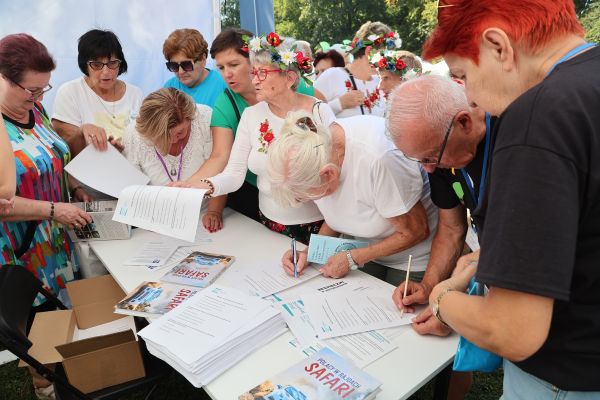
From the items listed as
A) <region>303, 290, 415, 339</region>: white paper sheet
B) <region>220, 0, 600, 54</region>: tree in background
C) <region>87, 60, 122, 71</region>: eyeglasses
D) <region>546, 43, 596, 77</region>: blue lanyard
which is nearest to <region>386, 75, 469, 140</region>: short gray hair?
<region>546, 43, 596, 77</region>: blue lanyard

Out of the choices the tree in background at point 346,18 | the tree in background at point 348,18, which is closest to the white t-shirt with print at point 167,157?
the tree in background at point 346,18

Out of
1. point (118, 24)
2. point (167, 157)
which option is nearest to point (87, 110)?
point (167, 157)

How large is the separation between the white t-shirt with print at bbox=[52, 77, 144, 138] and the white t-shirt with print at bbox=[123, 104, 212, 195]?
0.62 ft

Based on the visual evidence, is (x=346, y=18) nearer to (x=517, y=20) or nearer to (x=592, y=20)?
(x=592, y=20)

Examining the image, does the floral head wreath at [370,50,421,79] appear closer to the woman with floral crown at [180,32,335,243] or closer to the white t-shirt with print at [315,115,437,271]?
the woman with floral crown at [180,32,335,243]

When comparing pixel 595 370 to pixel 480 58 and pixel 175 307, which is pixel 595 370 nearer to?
pixel 480 58

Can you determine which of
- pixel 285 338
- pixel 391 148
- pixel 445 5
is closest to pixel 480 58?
pixel 445 5

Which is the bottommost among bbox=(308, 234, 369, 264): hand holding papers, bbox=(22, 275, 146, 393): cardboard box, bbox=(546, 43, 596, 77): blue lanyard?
bbox=(22, 275, 146, 393): cardboard box

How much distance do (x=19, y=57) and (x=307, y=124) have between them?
4.74 feet

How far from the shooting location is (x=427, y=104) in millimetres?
1192

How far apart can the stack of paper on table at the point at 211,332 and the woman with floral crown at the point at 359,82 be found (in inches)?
99.6

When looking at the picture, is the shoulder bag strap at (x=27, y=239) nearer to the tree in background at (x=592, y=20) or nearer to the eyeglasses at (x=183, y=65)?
the eyeglasses at (x=183, y=65)

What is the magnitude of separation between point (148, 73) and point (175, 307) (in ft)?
9.73

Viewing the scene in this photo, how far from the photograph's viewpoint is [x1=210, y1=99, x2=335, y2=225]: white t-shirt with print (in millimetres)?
2199
